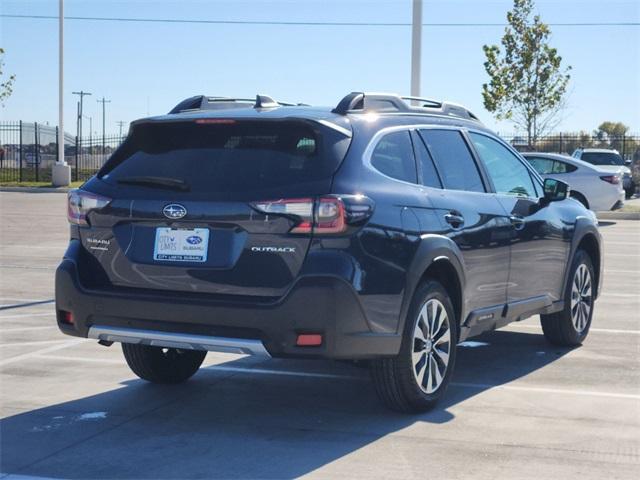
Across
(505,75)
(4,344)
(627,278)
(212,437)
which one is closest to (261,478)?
(212,437)

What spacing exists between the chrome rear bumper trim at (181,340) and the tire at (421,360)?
0.86 metres

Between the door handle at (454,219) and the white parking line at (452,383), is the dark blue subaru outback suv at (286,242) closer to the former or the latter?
the door handle at (454,219)

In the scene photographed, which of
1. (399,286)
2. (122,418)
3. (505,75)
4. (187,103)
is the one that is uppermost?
(505,75)

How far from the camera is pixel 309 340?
5.71 m

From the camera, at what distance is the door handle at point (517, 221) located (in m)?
7.61

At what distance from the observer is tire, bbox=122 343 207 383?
23.4 feet

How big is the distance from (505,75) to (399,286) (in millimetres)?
35515

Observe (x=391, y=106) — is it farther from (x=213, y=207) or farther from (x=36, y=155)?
(x=36, y=155)

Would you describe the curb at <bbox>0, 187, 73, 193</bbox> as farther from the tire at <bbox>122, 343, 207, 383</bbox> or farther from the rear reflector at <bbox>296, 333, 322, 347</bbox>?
the rear reflector at <bbox>296, 333, 322, 347</bbox>

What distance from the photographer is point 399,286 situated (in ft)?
19.9

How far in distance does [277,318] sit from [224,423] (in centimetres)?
90

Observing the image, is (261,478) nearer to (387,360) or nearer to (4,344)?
(387,360)

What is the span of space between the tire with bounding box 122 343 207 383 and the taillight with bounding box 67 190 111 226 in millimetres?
1011

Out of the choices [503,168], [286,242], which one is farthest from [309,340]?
[503,168]
